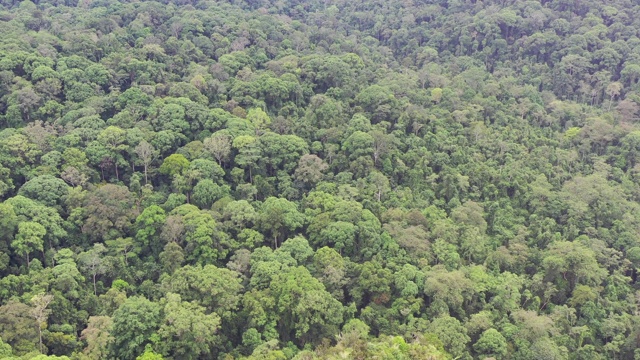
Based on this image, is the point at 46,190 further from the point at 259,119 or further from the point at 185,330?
the point at 259,119

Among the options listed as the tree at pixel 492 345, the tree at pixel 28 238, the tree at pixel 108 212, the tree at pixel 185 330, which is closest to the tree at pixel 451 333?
the tree at pixel 492 345

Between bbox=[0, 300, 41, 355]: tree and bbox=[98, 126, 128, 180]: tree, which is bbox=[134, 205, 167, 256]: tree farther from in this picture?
bbox=[0, 300, 41, 355]: tree

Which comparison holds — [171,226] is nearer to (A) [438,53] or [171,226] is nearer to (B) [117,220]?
(B) [117,220]

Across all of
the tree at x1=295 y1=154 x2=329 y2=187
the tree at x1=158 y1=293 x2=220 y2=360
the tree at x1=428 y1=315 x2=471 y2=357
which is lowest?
the tree at x1=428 y1=315 x2=471 y2=357

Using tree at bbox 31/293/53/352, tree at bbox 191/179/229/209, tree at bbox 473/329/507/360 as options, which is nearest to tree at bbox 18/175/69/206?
tree at bbox 191/179/229/209

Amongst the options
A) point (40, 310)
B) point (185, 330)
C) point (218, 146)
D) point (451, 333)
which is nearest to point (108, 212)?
point (218, 146)
